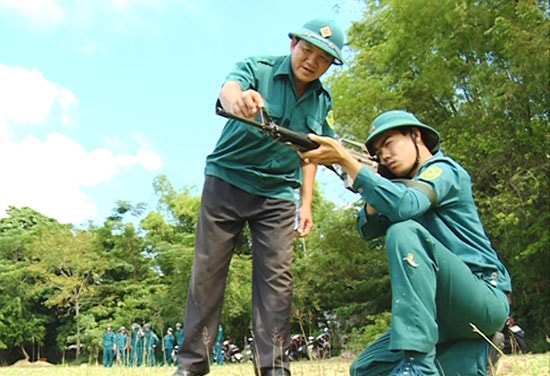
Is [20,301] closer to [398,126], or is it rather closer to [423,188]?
[398,126]

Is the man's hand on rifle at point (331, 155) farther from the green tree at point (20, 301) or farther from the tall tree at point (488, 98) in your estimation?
the green tree at point (20, 301)

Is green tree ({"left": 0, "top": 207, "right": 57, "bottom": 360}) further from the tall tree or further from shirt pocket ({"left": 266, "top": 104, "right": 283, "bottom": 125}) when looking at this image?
shirt pocket ({"left": 266, "top": 104, "right": 283, "bottom": 125})

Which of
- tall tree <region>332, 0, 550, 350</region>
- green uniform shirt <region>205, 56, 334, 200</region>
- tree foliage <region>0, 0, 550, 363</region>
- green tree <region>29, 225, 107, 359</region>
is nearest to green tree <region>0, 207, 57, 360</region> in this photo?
green tree <region>29, 225, 107, 359</region>

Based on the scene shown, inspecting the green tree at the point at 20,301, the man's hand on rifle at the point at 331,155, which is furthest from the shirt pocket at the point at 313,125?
the green tree at the point at 20,301

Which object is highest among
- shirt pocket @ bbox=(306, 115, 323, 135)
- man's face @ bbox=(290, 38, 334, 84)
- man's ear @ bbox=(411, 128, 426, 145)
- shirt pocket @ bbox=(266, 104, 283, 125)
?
man's face @ bbox=(290, 38, 334, 84)

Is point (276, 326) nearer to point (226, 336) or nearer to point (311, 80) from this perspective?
point (311, 80)

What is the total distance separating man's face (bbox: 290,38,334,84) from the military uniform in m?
0.86

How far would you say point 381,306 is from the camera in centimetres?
2412

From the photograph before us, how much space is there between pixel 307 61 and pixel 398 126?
91cm

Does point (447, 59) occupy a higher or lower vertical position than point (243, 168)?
higher

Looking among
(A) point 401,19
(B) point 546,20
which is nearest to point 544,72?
(B) point 546,20

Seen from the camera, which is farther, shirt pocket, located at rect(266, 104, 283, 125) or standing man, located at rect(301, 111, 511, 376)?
shirt pocket, located at rect(266, 104, 283, 125)

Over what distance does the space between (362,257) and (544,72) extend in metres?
9.29

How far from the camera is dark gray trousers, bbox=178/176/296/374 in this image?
3.37 m
